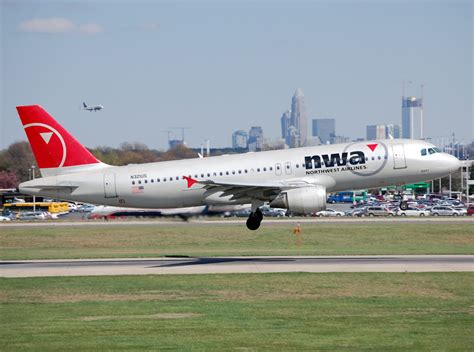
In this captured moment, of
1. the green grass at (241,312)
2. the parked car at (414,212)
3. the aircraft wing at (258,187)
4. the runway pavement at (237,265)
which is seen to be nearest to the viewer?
the green grass at (241,312)

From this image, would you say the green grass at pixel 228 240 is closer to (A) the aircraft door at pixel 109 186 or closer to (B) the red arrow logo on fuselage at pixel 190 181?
(A) the aircraft door at pixel 109 186

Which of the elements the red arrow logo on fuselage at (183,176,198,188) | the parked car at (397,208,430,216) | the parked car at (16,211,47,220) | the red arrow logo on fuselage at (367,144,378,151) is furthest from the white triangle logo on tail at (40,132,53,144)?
the parked car at (397,208,430,216)

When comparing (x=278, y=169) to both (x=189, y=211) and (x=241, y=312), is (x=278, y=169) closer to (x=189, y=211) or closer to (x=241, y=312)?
(x=189, y=211)

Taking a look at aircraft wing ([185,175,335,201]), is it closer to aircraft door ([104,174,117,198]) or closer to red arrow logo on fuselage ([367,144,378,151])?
red arrow logo on fuselage ([367,144,378,151])

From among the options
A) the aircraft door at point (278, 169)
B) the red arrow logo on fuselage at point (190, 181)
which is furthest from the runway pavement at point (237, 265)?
the aircraft door at point (278, 169)

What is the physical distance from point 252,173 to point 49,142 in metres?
11.3

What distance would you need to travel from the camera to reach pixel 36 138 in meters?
51.6

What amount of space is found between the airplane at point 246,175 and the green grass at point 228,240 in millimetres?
6912

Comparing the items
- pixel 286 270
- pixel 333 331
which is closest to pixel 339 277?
pixel 286 270

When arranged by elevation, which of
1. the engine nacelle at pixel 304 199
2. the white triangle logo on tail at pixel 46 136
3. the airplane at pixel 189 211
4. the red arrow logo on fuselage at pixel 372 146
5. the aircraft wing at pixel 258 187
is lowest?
the airplane at pixel 189 211

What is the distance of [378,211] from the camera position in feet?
381

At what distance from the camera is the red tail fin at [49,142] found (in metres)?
51.0

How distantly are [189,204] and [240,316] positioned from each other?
18.2m

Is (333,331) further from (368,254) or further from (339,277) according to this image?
(368,254)
